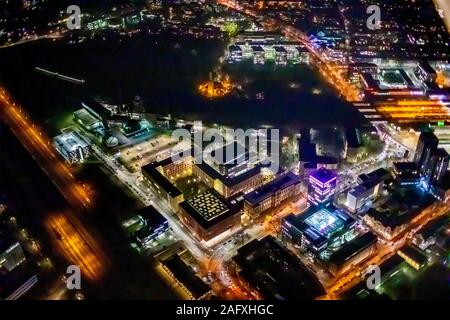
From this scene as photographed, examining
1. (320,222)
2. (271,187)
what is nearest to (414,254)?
(320,222)

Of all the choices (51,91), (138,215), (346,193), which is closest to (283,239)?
(346,193)

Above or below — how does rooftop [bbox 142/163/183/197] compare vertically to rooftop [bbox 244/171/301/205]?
below

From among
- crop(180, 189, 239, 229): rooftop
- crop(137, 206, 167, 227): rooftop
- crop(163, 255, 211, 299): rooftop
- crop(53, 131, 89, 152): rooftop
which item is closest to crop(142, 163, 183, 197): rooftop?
crop(180, 189, 239, 229): rooftop

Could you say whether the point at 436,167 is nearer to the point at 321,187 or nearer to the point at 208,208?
the point at 321,187

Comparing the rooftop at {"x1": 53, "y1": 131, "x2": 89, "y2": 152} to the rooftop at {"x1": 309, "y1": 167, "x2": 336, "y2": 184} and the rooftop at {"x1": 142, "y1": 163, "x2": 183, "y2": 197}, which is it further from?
the rooftop at {"x1": 309, "y1": 167, "x2": 336, "y2": 184}

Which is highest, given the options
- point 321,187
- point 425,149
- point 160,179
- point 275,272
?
point 425,149

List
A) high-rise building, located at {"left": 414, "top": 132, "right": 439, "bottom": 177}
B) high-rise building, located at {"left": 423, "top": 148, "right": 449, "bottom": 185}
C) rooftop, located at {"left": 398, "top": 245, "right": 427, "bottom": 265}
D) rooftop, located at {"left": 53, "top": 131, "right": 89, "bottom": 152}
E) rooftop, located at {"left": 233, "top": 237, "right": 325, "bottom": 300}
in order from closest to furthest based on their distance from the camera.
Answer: rooftop, located at {"left": 233, "top": 237, "right": 325, "bottom": 300}
rooftop, located at {"left": 398, "top": 245, "right": 427, "bottom": 265}
high-rise building, located at {"left": 423, "top": 148, "right": 449, "bottom": 185}
high-rise building, located at {"left": 414, "top": 132, "right": 439, "bottom": 177}
rooftop, located at {"left": 53, "top": 131, "right": 89, "bottom": 152}
